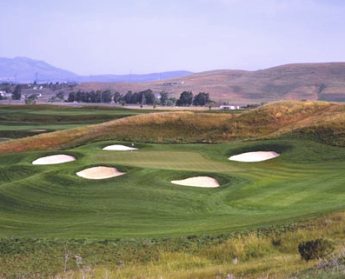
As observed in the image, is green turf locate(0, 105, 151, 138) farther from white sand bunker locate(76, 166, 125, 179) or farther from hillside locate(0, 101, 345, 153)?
white sand bunker locate(76, 166, 125, 179)

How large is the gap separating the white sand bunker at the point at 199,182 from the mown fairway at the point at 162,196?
0.46 meters

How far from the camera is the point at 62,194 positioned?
1121 inches

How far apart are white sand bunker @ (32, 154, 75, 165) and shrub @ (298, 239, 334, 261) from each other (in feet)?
91.4

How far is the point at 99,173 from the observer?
34.2m

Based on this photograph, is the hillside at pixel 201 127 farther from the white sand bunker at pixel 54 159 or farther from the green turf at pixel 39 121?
the green turf at pixel 39 121

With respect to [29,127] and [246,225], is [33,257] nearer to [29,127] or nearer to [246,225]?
[246,225]

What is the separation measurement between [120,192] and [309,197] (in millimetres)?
8216

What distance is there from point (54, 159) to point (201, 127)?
2109 centimetres

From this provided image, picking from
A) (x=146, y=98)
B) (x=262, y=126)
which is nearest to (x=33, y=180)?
(x=262, y=126)

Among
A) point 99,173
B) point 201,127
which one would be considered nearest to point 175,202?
point 99,173

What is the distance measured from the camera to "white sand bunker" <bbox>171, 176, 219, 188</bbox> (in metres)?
31.5

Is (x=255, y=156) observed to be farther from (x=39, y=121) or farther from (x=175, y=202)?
(x=39, y=121)

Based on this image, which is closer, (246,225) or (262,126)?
(246,225)

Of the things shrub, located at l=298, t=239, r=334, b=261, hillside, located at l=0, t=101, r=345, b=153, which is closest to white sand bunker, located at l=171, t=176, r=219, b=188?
shrub, located at l=298, t=239, r=334, b=261
